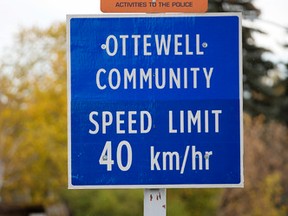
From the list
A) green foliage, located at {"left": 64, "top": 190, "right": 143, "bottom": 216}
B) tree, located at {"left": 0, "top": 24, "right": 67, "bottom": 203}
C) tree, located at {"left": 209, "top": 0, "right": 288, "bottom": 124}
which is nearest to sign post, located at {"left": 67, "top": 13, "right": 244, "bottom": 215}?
tree, located at {"left": 209, "top": 0, "right": 288, "bottom": 124}

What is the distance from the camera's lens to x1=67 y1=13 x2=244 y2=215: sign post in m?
6.17

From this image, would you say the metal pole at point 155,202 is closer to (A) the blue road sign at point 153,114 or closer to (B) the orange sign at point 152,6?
(A) the blue road sign at point 153,114

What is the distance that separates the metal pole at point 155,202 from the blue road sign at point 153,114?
2.3 inches

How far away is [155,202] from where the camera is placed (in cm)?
620

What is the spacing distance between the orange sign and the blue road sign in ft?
0.57

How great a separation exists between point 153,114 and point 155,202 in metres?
0.49

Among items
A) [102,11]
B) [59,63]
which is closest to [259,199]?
[59,63]

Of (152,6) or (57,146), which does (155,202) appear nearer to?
(152,6)

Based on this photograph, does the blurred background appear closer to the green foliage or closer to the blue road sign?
the green foliage

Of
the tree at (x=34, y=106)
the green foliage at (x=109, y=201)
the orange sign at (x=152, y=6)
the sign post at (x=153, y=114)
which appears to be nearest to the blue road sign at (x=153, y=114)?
the sign post at (x=153, y=114)

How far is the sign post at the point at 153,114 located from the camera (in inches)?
243

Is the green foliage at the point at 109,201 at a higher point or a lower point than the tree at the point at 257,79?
lower

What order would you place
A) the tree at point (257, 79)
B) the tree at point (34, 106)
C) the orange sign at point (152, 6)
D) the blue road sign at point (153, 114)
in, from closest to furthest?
the blue road sign at point (153, 114) < the orange sign at point (152, 6) < the tree at point (257, 79) < the tree at point (34, 106)

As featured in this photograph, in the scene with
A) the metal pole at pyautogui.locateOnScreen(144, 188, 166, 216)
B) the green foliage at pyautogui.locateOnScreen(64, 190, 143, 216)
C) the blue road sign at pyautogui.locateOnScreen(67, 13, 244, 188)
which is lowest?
the green foliage at pyautogui.locateOnScreen(64, 190, 143, 216)
